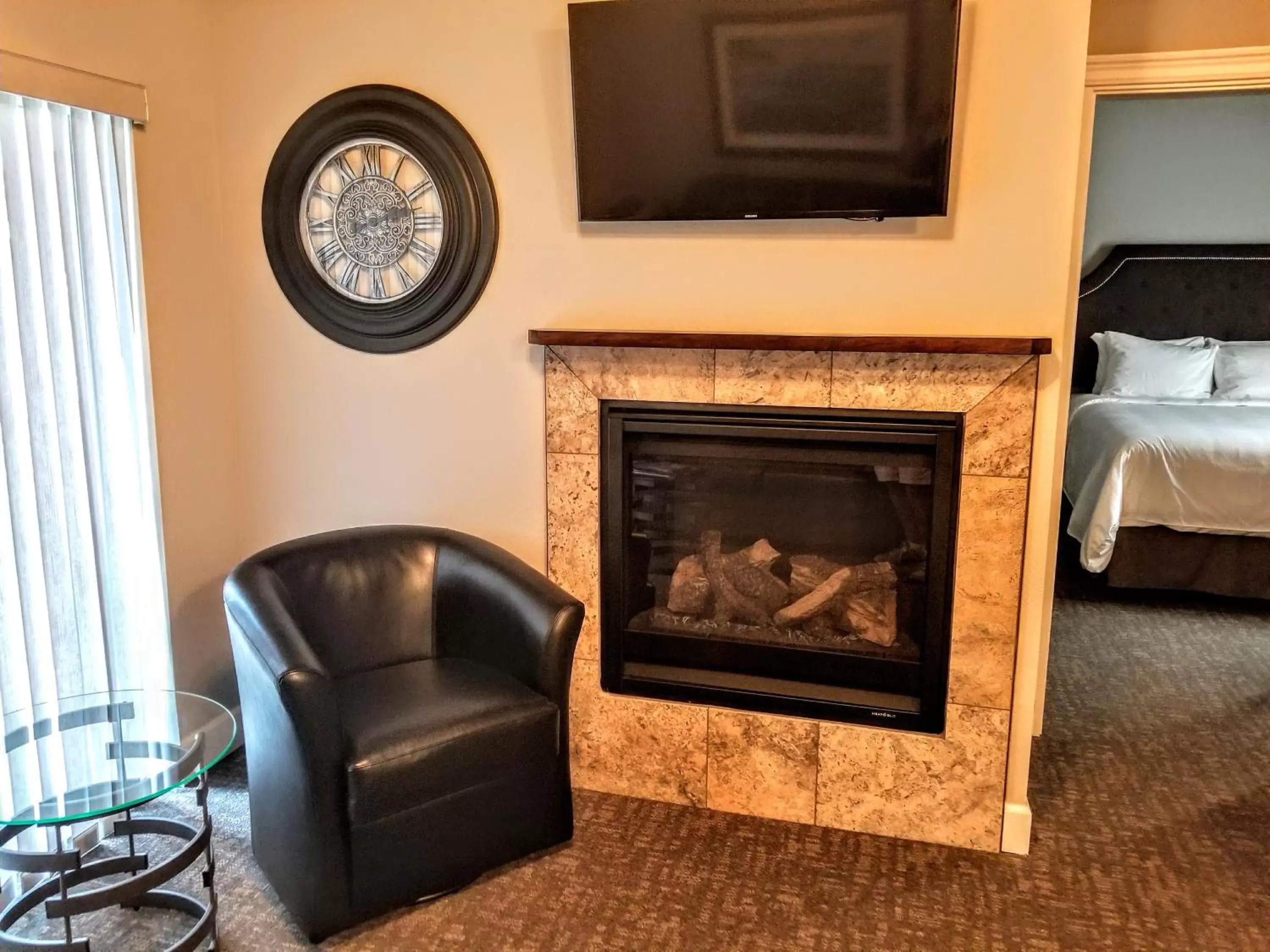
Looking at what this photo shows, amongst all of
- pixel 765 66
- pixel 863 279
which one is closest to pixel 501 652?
pixel 863 279

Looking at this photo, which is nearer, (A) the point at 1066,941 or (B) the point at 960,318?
(A) the point at 1066,941

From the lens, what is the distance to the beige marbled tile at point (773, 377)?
2.58m

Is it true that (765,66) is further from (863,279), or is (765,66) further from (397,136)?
(397,136)

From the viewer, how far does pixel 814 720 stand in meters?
2.72

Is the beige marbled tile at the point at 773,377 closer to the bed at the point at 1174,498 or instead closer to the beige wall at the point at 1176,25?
the beige wall at the point at 1176,25

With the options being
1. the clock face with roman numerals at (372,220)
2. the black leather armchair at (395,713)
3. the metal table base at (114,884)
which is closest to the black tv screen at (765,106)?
the clock face with roman numerals at (372,220)

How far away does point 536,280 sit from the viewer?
2.80m

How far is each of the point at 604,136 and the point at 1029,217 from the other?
1.09 meters

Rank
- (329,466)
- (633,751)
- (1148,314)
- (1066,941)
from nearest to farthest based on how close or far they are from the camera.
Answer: (1066,941) < (633,751) < (329,466) < (1148,314)

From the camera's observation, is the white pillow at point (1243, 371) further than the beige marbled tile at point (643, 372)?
Yes

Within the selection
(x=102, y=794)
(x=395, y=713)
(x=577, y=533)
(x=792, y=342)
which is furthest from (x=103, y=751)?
(x=792, y=342)

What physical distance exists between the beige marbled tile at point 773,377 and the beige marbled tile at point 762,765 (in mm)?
891

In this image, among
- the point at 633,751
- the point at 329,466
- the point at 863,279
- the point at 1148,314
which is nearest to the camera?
the point at 863,279

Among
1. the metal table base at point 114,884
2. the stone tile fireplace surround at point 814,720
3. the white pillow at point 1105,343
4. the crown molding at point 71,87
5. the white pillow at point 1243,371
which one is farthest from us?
the white pillow at point 1105,343
